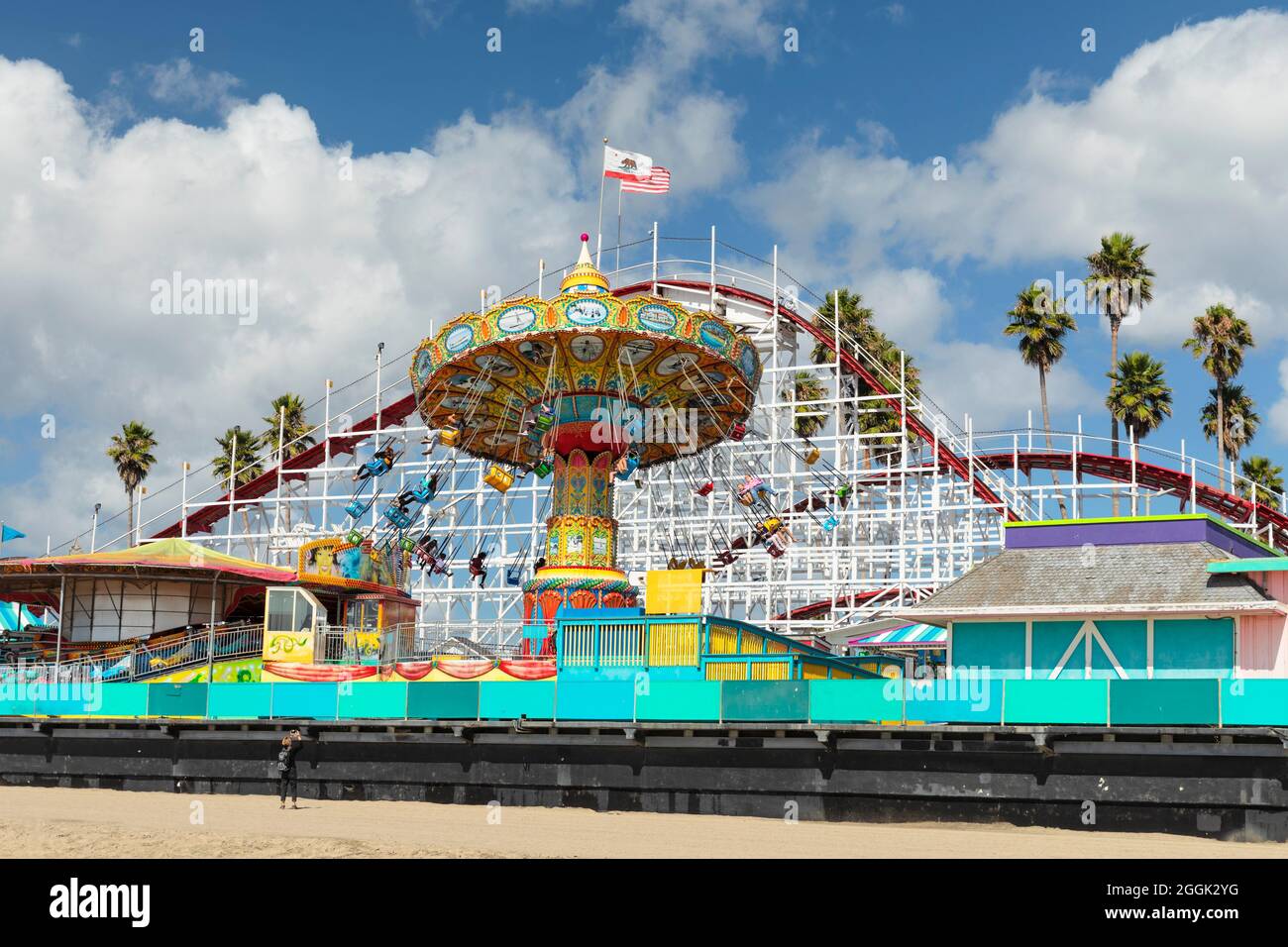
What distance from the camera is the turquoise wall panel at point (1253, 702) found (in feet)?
59.5

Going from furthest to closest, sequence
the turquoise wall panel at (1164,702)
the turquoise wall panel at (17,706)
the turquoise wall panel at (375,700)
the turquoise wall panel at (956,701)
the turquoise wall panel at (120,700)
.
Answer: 1. the turquoise wall panel at (17,706)
2. the turquoise wall panel at (120,700)
3. the turquoise wall panel at (375,700)
4. the turquoise wall panel at (956,701)
5. the turquoise wall panel at (1164,702)

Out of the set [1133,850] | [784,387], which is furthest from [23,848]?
[784,387]

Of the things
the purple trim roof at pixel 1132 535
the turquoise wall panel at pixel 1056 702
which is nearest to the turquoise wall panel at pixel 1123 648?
the purple trim roof at pixel 1132 535

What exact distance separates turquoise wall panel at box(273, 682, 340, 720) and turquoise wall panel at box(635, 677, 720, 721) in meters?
5.76

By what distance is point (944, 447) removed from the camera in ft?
139

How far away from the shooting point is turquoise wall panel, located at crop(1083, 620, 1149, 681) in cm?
2291

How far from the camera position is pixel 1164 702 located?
734 inches

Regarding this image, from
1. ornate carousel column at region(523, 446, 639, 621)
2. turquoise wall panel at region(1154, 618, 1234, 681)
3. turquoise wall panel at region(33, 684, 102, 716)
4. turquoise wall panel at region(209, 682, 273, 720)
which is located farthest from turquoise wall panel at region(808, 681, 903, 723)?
turquoise wall panel at region(33, 684, 102, 716)

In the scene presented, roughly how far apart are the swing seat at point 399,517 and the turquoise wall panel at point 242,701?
10952 millimetres

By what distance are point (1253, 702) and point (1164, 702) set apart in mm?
1086

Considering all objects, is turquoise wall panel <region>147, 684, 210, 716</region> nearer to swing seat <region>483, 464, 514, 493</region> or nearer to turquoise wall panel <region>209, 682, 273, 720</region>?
turquoise wall panel <region>209, 682, 273, 720</region>

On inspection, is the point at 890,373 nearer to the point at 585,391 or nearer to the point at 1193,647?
the point at 585,391

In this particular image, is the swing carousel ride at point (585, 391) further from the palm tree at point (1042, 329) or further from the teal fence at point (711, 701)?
the palm tree at point (1042, 329)

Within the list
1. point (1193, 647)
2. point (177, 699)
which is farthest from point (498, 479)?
point (1193, 647)
